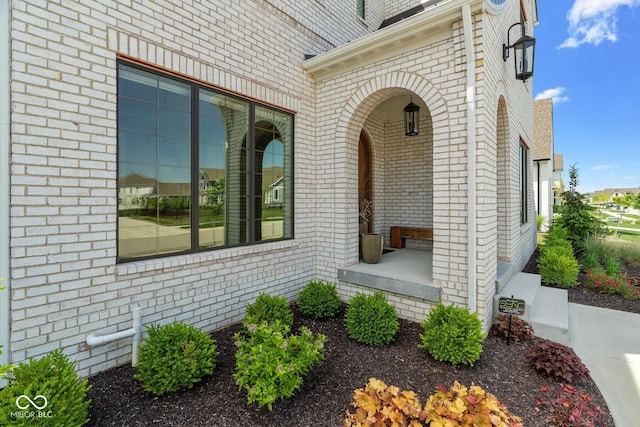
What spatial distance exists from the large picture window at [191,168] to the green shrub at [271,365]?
1.65m

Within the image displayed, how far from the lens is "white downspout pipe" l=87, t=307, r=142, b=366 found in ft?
8.70

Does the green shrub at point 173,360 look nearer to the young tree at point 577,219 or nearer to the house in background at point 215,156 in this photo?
the house in background at point 215,156

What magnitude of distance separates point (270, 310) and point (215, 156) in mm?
1968

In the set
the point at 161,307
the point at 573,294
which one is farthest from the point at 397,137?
the point at 161,307

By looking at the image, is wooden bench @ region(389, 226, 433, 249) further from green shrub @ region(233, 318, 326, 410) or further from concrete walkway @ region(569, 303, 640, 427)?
green shrub @ region(233, 318, 326, 410)

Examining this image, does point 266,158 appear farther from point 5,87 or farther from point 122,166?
point 5,87

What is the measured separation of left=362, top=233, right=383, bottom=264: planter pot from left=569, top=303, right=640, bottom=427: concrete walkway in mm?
2557

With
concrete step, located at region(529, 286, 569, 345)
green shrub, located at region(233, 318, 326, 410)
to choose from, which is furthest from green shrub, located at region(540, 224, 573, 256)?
green shrub, located at region(233, 318, 326, 410)

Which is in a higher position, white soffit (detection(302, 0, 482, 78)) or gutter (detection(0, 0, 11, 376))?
white soffit (detection(302, 0, 482, 78))

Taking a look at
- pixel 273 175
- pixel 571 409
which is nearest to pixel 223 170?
pixel 273 175

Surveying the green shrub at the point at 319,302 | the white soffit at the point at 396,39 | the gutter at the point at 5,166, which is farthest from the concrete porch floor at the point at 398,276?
Result: the gutter at the point at 5,166

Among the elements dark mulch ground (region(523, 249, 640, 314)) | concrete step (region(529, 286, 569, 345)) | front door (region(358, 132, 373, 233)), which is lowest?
dark mulch ground (region(523, 249, 640, 314))

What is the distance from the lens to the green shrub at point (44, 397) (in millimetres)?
1683

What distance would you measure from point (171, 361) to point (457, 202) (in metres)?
3.29
